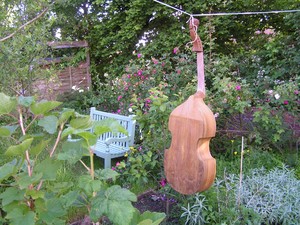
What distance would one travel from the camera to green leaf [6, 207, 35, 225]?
1012 mm

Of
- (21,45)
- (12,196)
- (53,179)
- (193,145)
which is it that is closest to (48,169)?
(53,179)

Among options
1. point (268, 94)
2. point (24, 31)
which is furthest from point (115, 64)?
point (268, 94)

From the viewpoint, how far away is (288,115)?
373 centimetres

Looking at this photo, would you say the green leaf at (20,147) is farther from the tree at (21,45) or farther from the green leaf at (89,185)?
the tree at (21,45)

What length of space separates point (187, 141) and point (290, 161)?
2472 mm

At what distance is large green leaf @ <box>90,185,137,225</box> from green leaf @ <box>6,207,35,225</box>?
0.19m

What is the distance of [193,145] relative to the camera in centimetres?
126

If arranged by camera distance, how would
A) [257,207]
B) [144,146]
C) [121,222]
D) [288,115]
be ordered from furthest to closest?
[288,115] → [144,146] → [257,207] → [121,222]

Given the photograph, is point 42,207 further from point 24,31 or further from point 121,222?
point 24,31

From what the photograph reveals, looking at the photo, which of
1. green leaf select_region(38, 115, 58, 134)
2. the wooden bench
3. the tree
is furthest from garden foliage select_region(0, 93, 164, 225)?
the wooden bench

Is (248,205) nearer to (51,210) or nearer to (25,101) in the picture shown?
(51,210)

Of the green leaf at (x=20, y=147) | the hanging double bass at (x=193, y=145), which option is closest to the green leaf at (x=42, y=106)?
the green leaf at (x=20, y=147)

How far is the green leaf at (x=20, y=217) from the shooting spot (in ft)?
3.32

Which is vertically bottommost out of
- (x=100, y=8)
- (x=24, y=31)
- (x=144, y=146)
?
(x=144, y=146)
